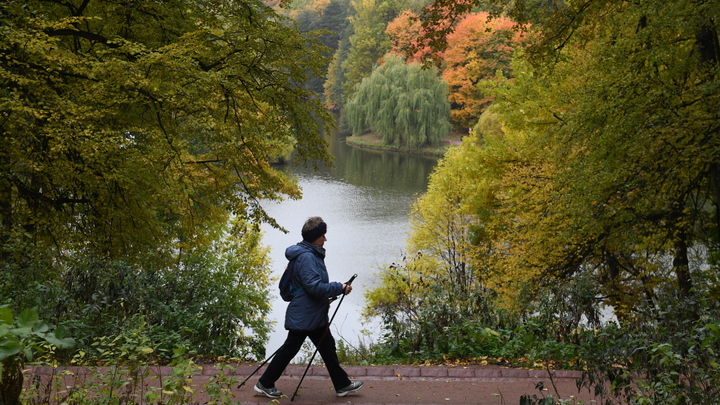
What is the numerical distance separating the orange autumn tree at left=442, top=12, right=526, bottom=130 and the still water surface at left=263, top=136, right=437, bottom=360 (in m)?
7.10

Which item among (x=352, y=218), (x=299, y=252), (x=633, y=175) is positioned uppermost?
(x=352, y=218)

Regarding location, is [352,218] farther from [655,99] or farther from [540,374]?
[540,374]

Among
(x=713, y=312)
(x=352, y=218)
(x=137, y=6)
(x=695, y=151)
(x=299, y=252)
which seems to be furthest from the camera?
(x=352, y=218)

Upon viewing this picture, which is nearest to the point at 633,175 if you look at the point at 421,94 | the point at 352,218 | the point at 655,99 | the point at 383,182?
the point at 655,99

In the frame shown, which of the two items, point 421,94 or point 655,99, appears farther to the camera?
point 421,94

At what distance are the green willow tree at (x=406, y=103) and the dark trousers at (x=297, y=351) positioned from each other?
37.9 metres

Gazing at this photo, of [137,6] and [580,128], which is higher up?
[137,6]

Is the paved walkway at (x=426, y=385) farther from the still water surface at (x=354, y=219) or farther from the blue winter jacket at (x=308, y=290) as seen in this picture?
the still water surface at (x=354, y=219)

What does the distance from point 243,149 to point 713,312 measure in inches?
255

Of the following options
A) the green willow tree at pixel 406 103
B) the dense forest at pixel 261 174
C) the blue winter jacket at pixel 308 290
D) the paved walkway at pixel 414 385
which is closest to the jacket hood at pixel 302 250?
the blue winter jacket at pixel 308 290

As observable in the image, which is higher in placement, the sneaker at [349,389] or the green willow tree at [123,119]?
the green willow tree at [123,119]

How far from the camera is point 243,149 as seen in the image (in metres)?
9.27

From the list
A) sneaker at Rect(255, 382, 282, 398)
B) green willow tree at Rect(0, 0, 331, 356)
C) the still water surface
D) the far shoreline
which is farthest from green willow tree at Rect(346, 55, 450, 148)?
sneaker at Rect(255, 382, 282, 398)

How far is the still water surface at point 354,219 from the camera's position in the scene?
66.0 ft
